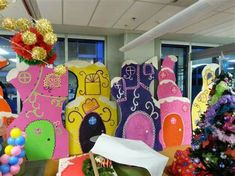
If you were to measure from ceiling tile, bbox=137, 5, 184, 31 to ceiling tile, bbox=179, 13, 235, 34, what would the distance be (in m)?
0.64

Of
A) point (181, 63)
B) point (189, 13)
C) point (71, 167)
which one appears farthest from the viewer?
point (181, 63)

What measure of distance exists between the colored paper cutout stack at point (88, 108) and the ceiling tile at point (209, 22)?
1714 millimetres

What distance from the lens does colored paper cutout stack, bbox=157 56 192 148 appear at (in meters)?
4.49

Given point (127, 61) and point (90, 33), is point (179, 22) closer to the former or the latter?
point (127, 61)

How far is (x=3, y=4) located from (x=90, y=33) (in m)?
3.52

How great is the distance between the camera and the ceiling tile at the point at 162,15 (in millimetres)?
2978

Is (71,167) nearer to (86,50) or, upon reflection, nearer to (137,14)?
(137,14)

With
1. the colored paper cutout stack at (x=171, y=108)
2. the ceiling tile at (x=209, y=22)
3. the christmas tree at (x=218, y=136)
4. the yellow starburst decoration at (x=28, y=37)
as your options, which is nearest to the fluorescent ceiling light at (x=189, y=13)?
the christmas tree at (x=218, y=136)

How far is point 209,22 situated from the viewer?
3.60 meters

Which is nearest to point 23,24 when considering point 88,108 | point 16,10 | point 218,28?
point 16,10

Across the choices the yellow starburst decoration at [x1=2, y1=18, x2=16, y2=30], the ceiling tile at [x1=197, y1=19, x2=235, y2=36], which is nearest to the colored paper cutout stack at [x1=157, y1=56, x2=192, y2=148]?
the ceiling tile at [x1=197, y1=19, x2=235, y2=36]

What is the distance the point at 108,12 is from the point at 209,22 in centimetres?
166

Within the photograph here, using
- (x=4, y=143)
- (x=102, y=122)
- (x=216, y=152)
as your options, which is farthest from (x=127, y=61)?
(x=4, y=143)

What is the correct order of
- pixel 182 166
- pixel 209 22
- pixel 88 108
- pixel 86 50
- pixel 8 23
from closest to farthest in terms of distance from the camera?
pixel 8 23, pixel 182 166, pixel 209 22, pixel 88 108, pixel 86 50
